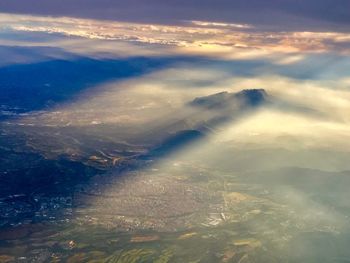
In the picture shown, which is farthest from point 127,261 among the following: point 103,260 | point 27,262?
point 27,262

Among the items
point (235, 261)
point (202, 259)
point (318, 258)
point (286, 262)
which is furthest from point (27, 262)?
point (318, 258)

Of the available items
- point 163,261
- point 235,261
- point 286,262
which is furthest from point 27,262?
point 286,262

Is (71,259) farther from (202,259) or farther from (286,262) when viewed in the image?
(286,262)

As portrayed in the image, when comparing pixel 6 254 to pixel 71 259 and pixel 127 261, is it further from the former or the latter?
pixel 127 261

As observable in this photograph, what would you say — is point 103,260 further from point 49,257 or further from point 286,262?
point 286,262

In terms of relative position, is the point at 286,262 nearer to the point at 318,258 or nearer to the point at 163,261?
the point at 318,258

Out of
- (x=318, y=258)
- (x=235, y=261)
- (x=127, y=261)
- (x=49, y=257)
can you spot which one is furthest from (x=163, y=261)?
(x=318, y=258)
